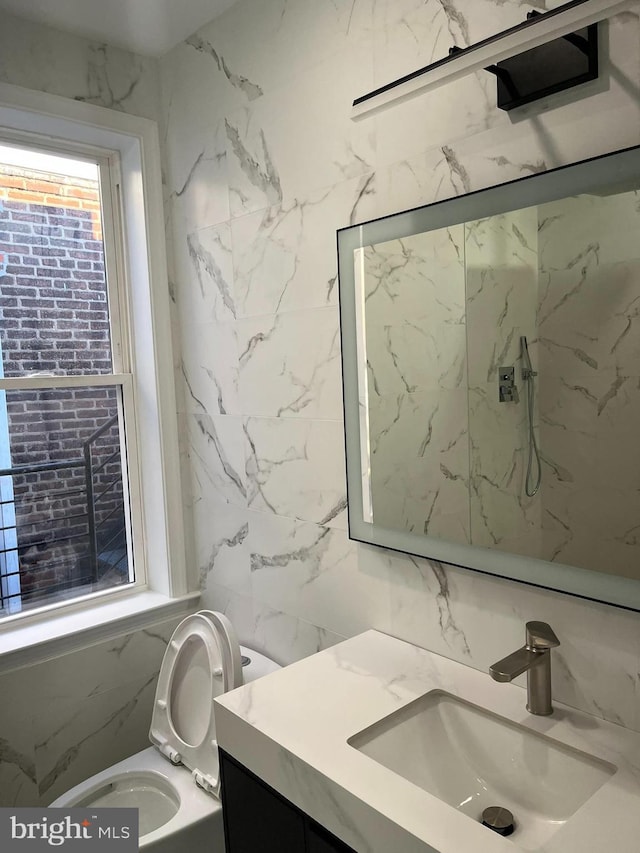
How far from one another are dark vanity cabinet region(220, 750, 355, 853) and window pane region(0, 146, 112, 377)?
1440 mm

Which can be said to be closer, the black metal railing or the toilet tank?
the toilet tank

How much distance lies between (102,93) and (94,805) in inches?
84.0

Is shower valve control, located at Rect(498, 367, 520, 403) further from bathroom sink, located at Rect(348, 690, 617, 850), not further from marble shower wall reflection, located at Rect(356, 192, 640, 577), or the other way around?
bathroom sink, located at Rect(348, 690, 617, 850)

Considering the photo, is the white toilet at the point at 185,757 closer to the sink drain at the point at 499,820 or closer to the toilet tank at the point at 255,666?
the toilet tank at the point at 255,666

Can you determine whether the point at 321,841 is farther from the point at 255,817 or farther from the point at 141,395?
the point at 141,395

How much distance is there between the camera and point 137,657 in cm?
221

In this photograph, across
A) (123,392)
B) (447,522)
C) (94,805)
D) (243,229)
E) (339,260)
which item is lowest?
(94,805)

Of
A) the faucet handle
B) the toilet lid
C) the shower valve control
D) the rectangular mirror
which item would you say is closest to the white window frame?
the toilet lid

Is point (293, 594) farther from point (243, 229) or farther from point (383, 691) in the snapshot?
point (243, 229)

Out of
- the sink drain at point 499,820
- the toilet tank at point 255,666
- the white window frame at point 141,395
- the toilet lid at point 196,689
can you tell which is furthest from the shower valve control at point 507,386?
the white window frame at point 141,395

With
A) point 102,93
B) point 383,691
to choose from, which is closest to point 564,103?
point 383,691

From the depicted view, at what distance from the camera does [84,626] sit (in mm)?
2094

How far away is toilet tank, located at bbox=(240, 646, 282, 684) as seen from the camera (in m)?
1.88

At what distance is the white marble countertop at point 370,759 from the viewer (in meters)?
0.95
